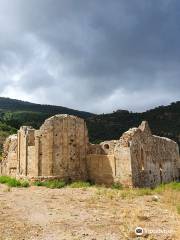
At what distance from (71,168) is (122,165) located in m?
3.35

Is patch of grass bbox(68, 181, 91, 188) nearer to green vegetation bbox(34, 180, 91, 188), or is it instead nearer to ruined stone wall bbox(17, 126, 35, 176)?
green vegetation bbox(34, 180, 91, 188)

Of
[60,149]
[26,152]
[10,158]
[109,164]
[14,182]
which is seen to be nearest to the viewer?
[14,182]

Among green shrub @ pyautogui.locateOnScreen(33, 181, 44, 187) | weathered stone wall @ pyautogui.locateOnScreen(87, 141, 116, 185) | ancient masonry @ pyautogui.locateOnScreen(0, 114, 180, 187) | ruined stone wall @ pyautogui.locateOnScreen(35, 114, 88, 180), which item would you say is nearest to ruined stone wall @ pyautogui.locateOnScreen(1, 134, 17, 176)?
ancient masonry @ pyautogui.locateOnScreen(0, 114, 180, 187)

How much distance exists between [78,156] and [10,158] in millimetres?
5771

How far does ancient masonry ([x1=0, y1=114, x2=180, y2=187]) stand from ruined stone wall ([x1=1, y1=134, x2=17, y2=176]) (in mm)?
Answer: 89

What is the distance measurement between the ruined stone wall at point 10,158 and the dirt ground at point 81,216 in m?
6.69

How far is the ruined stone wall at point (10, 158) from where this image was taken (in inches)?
1062

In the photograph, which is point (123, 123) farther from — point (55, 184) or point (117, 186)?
point (55, 184)

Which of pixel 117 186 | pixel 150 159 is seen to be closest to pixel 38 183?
pixel 117 186

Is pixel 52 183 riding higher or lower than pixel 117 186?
→ higher

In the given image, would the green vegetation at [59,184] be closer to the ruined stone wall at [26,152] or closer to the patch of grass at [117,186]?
the ruined stone wall at [26,152]

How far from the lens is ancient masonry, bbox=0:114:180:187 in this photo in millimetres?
23672

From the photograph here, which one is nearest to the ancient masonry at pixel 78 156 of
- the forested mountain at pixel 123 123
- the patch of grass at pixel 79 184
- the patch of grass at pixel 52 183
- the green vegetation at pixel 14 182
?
the patch of grass at pixel 52 183

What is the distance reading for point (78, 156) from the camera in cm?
2486
